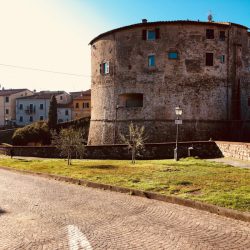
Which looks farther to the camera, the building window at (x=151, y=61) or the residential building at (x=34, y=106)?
the residential building at (x=34, y=106)

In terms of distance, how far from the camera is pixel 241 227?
7.04 m

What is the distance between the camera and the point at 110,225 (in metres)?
7.27

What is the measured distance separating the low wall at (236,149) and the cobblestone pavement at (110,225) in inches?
417

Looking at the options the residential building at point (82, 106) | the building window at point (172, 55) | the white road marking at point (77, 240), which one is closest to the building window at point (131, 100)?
the building window at point (172, 55)

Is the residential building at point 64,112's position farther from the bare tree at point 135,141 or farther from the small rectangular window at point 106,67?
the bare tree at point 135,141

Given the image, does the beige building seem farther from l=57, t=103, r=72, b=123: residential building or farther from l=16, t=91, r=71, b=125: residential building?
l=57, t=103, r=72, b=123: residential building

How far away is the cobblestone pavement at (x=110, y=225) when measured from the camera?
6.11 metres

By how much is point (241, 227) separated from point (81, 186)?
6.99 metres

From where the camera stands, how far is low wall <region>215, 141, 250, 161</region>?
738 inches

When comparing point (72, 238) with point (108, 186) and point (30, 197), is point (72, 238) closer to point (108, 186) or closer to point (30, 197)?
point (30, 197)

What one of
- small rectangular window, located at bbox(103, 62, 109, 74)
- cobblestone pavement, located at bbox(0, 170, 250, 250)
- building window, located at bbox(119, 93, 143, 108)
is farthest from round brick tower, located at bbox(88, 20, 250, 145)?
cobblestone pavement, located at bbox(0, 170, 250, 250)

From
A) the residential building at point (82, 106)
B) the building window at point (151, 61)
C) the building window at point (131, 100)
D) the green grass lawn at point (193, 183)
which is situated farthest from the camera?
the residential building at point (82, 106)

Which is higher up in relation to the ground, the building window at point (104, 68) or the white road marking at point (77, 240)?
the building window at point (104, 68)

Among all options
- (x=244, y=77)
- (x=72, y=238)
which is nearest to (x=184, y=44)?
(x=244, y=77)
